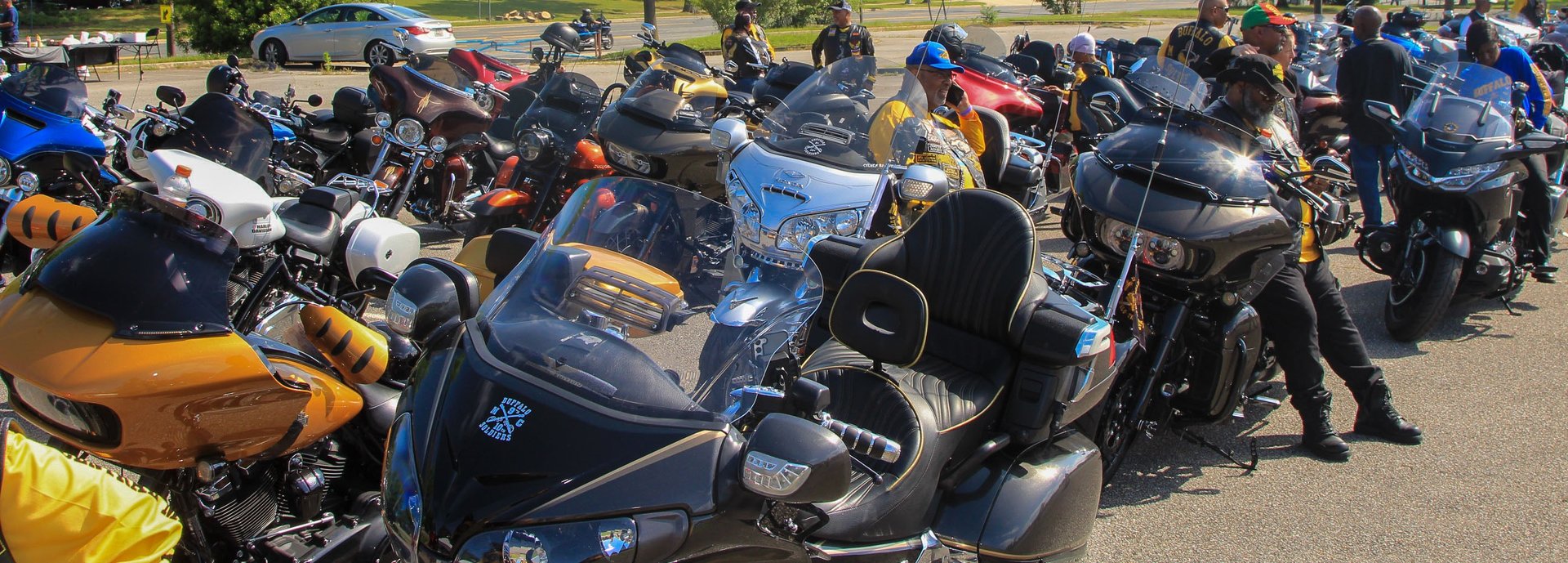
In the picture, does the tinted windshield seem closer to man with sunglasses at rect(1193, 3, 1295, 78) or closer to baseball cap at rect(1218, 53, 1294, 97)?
man with sunglasses at rect(1193, 3, 1295, 78)

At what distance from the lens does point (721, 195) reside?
6.90 meters

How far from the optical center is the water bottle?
10.2 ft

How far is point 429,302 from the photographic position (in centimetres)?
267

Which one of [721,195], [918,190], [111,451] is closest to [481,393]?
[111,451]

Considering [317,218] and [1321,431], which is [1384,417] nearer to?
[1321,431]

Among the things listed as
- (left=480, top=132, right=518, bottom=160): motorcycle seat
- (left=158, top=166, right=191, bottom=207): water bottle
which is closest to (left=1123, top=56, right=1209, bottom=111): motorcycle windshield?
(left=158, top=166, right=191, bottom=207): water bottle

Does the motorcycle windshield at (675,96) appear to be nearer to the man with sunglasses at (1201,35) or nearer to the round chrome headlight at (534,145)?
the round chrome headlight at (534,145)

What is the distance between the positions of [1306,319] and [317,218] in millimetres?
4093

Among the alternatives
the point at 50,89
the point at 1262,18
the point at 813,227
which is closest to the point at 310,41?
the point at 50,89

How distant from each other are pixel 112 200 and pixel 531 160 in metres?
4.37

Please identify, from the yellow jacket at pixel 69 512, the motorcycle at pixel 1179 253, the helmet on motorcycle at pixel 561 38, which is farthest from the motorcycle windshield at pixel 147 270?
the helmet on motorcycle at pixel 561 38

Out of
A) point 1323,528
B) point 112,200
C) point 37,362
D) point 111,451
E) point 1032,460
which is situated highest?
point 112,200

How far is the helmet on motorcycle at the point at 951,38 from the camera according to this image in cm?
976

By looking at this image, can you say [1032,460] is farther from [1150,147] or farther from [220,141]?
[220,141]
